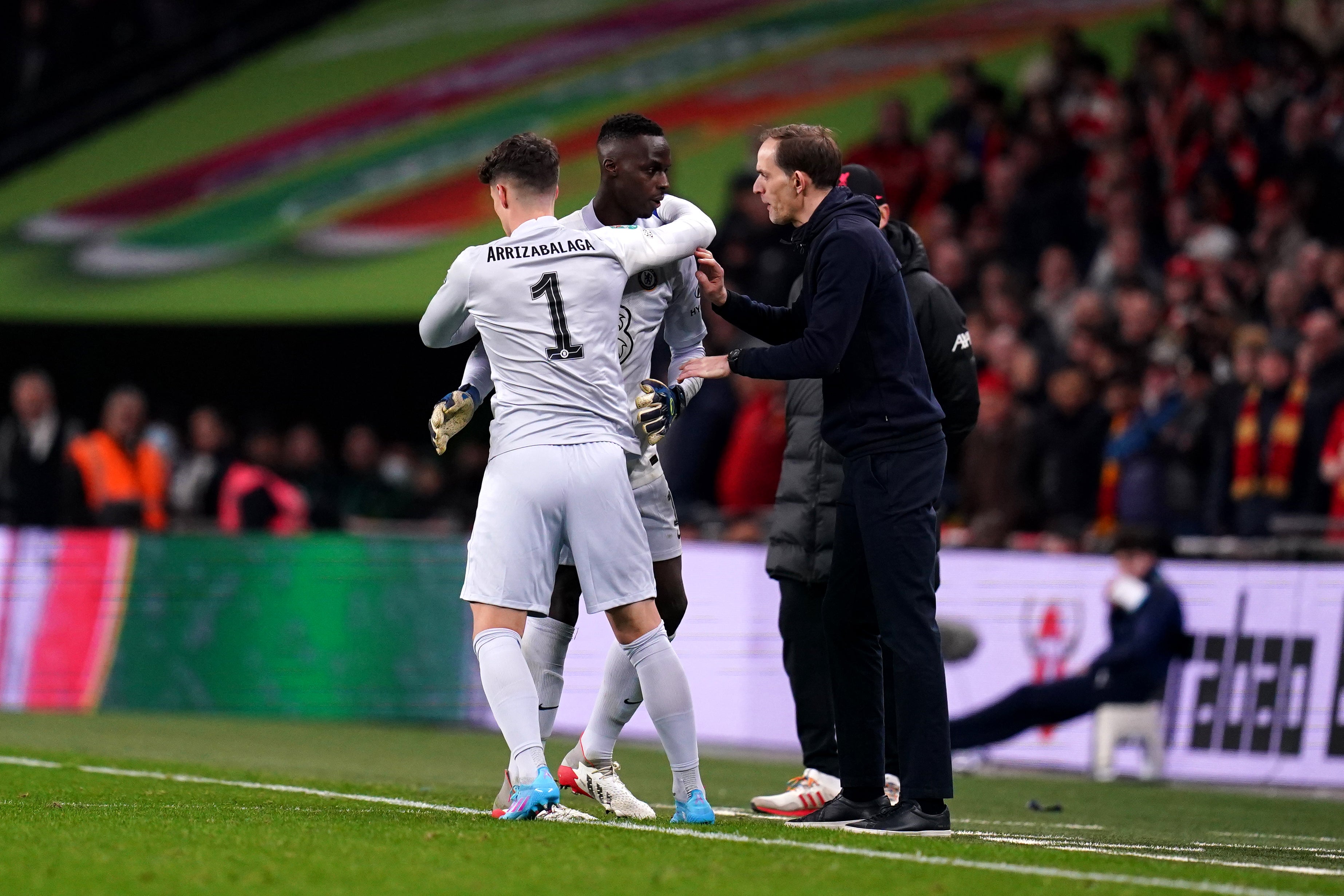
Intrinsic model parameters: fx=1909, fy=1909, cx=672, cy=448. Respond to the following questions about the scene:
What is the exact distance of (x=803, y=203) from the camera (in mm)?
6836

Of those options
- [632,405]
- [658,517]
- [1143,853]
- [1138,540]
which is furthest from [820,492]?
[1138,540]

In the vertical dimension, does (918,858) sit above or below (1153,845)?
above

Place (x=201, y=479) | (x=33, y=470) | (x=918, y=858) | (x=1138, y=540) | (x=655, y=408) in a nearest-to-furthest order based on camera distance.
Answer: (x=918, y=858), (x=655, y=408), (x=1138, y=540), (x=33, y=470), (x=201, y=479)

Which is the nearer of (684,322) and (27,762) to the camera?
(684,322)

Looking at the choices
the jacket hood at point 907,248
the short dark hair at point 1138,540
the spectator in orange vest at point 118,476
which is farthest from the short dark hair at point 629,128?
the spectator in orange vest at point 118,476

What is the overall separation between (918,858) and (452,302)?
2.40 m

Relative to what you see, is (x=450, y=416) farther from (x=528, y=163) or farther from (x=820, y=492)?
(x=820, y=492)

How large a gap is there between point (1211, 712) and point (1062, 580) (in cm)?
132

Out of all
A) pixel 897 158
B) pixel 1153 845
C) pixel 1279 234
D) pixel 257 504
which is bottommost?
pixel 1153 845

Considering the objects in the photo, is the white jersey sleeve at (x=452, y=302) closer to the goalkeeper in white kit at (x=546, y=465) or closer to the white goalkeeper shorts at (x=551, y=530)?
the goalkeeper in white kit at (x=546, y=465)

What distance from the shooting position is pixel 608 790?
685 centimetres

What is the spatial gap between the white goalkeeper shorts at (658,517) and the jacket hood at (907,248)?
4.99 feet

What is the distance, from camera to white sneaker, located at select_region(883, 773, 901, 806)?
7547 mm

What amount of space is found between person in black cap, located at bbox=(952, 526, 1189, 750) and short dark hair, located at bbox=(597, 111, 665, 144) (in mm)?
5347
